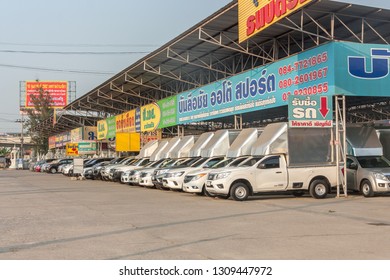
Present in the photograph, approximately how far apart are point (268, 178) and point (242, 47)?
10.7 metres

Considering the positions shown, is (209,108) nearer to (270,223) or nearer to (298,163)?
(298,163)

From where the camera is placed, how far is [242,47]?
2573cm

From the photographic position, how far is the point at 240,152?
1983cm

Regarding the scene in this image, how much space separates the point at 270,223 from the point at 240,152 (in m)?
8.88

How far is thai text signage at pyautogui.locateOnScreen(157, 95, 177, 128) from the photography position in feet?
106

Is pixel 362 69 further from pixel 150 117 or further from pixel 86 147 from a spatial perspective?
pixel 86 147

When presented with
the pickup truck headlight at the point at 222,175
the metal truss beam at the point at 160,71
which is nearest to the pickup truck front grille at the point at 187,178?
the pickup truck headlight at the point at 222,175

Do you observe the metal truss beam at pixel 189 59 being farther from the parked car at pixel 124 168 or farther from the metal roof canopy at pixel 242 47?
the parked car at pixel 124 168

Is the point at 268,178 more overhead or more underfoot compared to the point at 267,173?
more underfoot

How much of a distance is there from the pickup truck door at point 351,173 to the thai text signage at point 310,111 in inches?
90.0

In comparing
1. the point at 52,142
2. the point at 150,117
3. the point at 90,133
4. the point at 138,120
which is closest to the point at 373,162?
the point at 150,117

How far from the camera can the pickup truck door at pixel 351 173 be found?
63.1 ft

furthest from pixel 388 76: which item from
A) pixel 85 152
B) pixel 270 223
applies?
pixel 85 152

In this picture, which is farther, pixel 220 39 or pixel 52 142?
pixel 52 142
